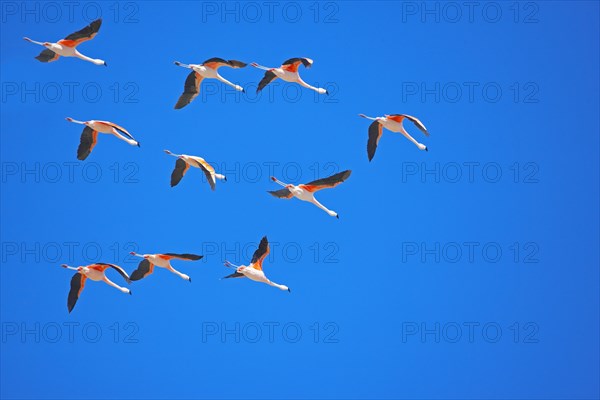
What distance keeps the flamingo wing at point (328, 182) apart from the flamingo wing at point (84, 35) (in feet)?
17.3

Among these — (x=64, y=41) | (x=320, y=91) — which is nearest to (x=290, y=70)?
(x=320, y=91)

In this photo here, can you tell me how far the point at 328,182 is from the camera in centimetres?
2867

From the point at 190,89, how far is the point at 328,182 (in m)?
3.98

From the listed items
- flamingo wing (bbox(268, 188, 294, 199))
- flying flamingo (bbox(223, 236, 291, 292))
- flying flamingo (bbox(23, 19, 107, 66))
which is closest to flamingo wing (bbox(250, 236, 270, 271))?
flying flamingo (bbox(223, 236, 291, 292))

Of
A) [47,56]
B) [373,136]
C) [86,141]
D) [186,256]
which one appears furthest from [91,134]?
[373,136]

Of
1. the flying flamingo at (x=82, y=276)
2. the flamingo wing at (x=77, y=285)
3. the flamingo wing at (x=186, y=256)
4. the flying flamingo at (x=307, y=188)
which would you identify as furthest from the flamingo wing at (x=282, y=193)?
the flamingo wing at (x=77, y=285)

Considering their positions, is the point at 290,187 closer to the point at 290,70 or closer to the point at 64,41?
the point at 290,70

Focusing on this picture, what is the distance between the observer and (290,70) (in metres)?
29.5

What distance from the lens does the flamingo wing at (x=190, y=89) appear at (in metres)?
30.1

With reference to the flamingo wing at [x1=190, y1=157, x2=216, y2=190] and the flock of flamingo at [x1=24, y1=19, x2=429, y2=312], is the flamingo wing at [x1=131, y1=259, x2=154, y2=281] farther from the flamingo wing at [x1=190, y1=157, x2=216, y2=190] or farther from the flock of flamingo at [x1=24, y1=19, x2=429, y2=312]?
the flamingo wing at [x1=190, y1=157, x2=216, y2=190]

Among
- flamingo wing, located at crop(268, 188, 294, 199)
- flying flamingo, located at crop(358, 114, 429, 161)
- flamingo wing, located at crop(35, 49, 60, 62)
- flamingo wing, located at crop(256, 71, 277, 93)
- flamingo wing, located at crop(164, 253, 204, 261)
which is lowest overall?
flamingo wing, located at crop(164, 253, 204, 261)

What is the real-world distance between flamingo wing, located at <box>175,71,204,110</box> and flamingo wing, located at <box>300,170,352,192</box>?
306cm

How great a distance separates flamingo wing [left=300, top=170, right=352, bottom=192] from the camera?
27781mm

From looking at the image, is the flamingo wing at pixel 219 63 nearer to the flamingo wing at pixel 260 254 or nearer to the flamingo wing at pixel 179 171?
the flamingo wing at pixel 179 171
